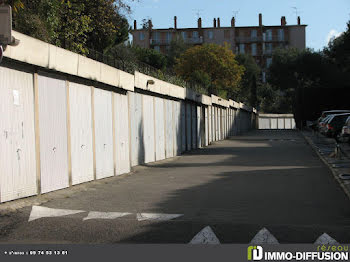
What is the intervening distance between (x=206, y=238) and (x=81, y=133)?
7317mm

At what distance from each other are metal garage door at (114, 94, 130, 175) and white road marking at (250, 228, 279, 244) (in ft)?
31.9

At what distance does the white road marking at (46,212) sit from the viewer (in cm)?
903

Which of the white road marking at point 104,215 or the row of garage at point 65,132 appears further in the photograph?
the row of garage at point 65,132

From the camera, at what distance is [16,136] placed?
417 inches

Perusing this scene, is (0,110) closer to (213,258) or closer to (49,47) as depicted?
(49,47)

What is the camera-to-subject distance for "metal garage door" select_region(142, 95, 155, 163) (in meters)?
21.6

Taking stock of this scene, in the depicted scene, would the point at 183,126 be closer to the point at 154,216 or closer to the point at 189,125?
the point at 189,125

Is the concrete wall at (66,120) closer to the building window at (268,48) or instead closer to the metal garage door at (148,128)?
the metal garage door at (148,128)

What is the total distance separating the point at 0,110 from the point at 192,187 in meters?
5.06

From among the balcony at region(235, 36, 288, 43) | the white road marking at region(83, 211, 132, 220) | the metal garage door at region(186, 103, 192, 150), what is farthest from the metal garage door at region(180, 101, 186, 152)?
the balcony at region(235, 36, 288, 43)

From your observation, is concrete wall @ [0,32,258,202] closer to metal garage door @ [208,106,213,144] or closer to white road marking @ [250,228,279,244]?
white road marking @ [250,228,279,244]

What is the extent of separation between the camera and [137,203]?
35.6ft

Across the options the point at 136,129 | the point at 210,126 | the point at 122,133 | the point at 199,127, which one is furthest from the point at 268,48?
the point at 122,133

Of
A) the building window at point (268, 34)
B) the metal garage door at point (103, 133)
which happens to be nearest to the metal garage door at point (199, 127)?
the metal garage door at point (103, 133)
